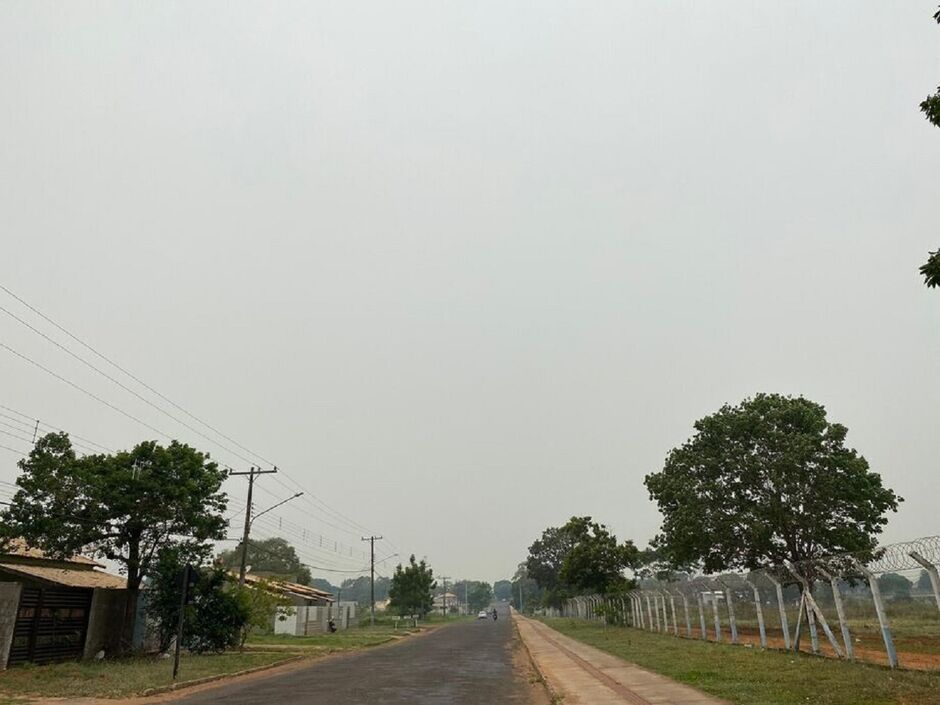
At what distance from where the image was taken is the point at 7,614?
21891mm

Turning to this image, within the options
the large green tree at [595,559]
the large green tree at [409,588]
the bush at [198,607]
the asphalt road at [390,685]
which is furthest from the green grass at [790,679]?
the large green tree at [409,588]

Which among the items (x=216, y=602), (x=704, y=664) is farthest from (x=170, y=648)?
(x=704, y=664)

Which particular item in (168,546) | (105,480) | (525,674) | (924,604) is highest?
(105,480)

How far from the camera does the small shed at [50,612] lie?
22219 millimetres

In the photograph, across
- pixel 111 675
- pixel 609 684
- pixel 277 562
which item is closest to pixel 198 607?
pixel 111 675

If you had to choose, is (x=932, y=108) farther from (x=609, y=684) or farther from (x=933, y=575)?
(x=609, y=684)

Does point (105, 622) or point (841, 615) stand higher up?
point (105, 622)

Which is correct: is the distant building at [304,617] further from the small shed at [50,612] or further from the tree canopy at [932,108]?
the tree canopy at [932,108]

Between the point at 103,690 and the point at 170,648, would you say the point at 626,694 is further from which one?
the point at 170,648

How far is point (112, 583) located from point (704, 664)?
88.3 feet

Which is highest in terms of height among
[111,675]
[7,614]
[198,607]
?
[198,607]

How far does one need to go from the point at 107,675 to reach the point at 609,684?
52.0 feet

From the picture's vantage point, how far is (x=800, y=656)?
1925 centimetres

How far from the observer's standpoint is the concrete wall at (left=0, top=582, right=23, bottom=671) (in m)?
21.6
